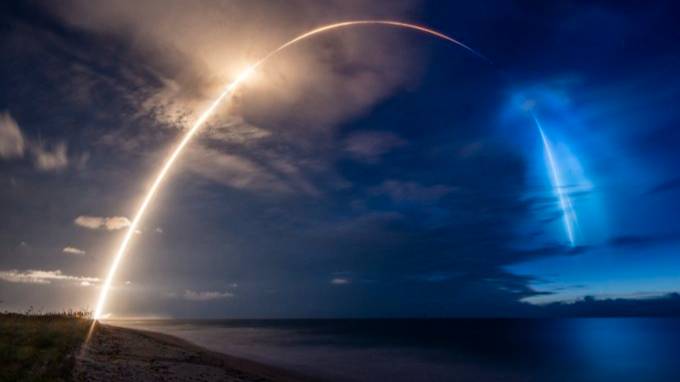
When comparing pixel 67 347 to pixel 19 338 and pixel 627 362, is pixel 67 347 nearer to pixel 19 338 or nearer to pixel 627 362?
pixel 19 338

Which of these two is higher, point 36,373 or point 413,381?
point 36,373

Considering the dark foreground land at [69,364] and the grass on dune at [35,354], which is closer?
the grass on dune at [35,354]

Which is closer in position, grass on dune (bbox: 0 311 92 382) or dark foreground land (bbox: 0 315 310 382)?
grass on dune (bbox: 0 311 92 382)

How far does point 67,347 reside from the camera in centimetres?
2491

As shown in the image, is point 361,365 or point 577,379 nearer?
point 577,379

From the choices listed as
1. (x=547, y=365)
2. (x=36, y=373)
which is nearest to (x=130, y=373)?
(x=36, y=373)

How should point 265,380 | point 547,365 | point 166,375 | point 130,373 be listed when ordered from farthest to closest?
point 547,365
point 265,380
point 166,375
point 130,373

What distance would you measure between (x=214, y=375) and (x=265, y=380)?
3586mm

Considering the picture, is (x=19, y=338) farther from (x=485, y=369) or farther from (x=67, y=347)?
(x=485, y=369)

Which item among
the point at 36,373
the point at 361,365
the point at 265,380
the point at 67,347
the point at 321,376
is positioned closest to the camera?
the point at 36,373

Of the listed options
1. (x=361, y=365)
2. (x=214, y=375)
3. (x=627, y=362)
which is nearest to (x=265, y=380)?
(x=214, y=375)

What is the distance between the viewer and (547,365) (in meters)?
52.2

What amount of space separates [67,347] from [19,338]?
2.97m

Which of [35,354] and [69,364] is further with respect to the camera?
[35,354]
